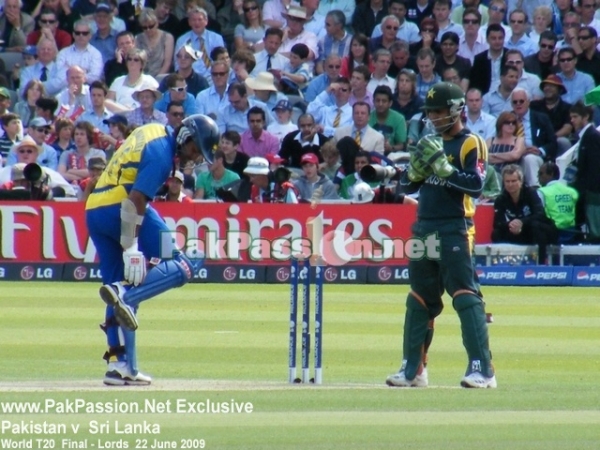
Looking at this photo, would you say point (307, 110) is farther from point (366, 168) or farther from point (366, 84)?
point (366, 168)

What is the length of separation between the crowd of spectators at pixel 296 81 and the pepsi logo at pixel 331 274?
1.03m

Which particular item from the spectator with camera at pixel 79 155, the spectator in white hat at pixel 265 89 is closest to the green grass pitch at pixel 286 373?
the spectator with camera at pixel 79 155

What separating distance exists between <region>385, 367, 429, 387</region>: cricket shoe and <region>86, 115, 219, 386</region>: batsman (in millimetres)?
1557

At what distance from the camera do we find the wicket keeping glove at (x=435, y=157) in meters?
8.61

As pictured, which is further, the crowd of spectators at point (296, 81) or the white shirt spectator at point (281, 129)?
the white shirt spectator at point (281, 129)

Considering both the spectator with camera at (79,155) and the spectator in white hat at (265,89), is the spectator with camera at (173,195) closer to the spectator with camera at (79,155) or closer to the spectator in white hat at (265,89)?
the spectator with camera at (79,155)

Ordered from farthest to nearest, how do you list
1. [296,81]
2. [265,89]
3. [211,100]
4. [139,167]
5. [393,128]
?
[296,81], [265,89], [211,100], [393,128], [139,167]

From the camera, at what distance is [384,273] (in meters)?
17.6

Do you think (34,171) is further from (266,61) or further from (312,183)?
(266,61)

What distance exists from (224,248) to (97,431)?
1029 cm

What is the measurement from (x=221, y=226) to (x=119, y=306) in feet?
28.5

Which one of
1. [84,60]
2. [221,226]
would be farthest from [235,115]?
[221,226]

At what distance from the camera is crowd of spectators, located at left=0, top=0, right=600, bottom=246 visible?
59.8 ft

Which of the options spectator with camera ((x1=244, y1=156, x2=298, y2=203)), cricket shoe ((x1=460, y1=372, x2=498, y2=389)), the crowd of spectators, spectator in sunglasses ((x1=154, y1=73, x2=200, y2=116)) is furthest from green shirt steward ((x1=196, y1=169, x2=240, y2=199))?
cricket shoe ((x1=460, y1=372, x2=498, y2=389))
